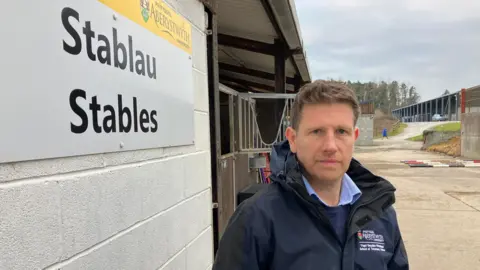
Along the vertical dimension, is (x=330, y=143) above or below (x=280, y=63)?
below

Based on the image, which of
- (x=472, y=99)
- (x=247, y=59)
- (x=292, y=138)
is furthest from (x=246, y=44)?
(x=472, y=99)

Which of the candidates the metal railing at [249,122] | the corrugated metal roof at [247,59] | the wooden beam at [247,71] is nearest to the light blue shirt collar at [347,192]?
the metal railing at [249,122]

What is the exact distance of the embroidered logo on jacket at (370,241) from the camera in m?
1.40

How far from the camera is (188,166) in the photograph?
2.45 metres

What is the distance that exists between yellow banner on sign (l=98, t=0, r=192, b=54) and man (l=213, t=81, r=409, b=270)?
877 mm

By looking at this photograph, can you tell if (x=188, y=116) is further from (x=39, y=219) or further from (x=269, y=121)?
(x=269, y=121)

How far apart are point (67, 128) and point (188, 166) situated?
1.20 meters

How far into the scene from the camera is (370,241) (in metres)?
1.42

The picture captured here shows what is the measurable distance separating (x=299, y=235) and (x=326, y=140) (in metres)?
0.37

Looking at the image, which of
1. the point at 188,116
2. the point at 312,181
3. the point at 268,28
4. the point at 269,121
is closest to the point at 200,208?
the point at 188,116

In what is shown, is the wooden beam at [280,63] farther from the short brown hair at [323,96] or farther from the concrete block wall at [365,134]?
the concrete block wall at [365,134]

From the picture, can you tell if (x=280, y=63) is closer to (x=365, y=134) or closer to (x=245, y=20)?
(x=245, y=20)

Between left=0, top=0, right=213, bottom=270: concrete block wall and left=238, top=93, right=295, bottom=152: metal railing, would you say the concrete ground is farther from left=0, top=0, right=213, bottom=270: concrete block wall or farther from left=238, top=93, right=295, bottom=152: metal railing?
left=0, top=0, right=213, bottom=270: concrete block wall

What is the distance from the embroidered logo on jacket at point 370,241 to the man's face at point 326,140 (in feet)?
0.75
